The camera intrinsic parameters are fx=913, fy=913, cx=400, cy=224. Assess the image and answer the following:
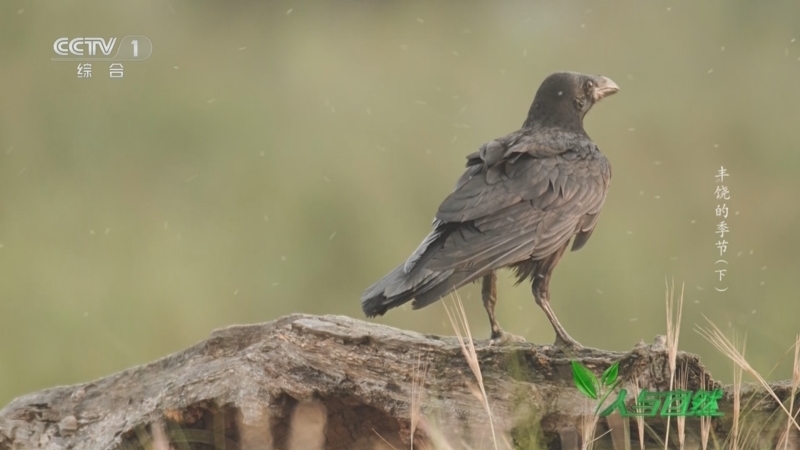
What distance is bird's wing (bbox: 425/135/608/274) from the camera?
135 inches

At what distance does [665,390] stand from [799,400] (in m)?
0.43

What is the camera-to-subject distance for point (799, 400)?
9.74 ft

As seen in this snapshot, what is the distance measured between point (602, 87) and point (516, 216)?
44.2 inches

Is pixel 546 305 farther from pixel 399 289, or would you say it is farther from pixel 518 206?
pixel 399 289

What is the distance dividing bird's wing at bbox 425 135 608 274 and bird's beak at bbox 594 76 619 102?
1.49ft

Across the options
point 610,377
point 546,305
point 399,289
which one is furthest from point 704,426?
point 546,305

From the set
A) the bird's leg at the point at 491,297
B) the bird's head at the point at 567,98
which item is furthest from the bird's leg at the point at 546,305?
the bird's head at the point at 567,98

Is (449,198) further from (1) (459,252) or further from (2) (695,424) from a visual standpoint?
(2) (695,424)

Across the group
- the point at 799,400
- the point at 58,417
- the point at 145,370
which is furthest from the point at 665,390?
the point at 58,417

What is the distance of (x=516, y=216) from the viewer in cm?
358

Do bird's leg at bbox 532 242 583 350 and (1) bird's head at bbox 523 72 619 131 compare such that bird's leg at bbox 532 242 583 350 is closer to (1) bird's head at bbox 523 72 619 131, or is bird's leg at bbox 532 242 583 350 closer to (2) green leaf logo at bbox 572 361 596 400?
(1) bird's head at bbox 523 72 619 131

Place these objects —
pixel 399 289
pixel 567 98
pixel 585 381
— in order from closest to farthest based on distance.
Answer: pixel 585 381 → pixel 399 289 → pixel 567 98

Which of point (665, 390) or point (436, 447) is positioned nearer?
point (436, 447)

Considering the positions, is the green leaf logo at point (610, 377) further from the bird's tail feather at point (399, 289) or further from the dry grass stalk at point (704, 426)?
the bird's tail feather at point (399, 289)
